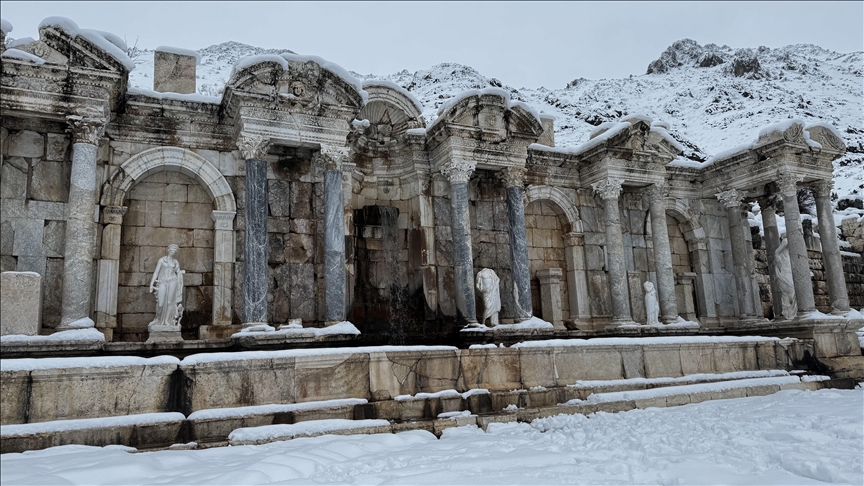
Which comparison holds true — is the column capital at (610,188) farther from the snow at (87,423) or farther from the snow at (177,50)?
the snow at (87,423)

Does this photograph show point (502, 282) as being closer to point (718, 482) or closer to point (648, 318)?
point (648, 318)

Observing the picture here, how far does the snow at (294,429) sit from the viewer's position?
7.01m

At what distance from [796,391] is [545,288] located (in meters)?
6.44

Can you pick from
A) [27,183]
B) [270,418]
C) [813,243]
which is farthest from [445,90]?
[270,418]

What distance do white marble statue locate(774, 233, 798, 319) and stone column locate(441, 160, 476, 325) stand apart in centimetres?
943

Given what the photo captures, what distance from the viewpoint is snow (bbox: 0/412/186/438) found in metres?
6.38

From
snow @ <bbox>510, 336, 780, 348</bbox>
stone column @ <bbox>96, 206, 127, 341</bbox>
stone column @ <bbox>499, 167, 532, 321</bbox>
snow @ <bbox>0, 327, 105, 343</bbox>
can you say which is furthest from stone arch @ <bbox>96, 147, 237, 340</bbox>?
stone column @ <bbox>499, 167, 532, 321</bbox>

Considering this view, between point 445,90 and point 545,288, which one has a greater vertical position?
point 445,90

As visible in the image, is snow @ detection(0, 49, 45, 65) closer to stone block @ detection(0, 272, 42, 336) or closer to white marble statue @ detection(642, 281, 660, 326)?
stone block @ detection(0, 272, 42, 336)

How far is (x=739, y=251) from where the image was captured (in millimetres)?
17844

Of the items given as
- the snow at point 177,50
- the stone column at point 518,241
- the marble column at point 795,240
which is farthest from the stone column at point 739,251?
the snow at point 177,50

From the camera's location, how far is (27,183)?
11.0m

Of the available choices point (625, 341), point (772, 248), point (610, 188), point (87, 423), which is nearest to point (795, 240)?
point (772, 248)

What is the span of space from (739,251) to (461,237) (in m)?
9.45
